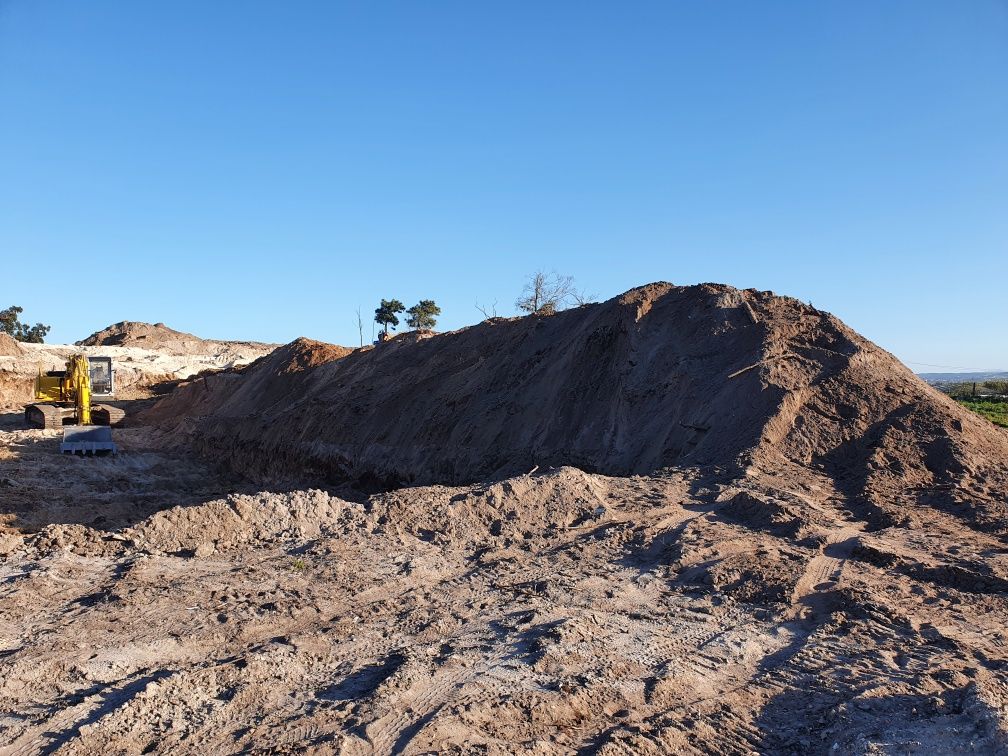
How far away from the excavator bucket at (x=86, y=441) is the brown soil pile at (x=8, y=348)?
2304 cm

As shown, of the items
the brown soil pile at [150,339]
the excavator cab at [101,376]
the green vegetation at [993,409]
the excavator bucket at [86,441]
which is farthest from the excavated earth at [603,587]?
the brown soil pile at [150,339]

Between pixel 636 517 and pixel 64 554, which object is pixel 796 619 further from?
pixel 64 554

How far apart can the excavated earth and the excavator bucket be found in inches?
202

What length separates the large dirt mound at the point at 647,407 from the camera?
985 centimetres

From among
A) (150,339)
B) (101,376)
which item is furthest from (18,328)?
(101,376)

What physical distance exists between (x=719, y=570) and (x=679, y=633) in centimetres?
120

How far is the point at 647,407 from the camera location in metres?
12.1

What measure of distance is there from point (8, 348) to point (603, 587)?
1606 inches

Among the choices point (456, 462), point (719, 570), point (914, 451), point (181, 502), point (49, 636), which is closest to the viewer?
point (49, 636)

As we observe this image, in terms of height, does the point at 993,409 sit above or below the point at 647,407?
below

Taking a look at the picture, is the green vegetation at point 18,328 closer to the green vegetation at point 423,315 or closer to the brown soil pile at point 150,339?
the brown soil pile at point 150,339

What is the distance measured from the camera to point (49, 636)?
5188mm

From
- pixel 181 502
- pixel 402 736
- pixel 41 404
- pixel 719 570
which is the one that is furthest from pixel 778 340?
pixel 41 404

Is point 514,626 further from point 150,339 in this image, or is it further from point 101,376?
point 150,339
